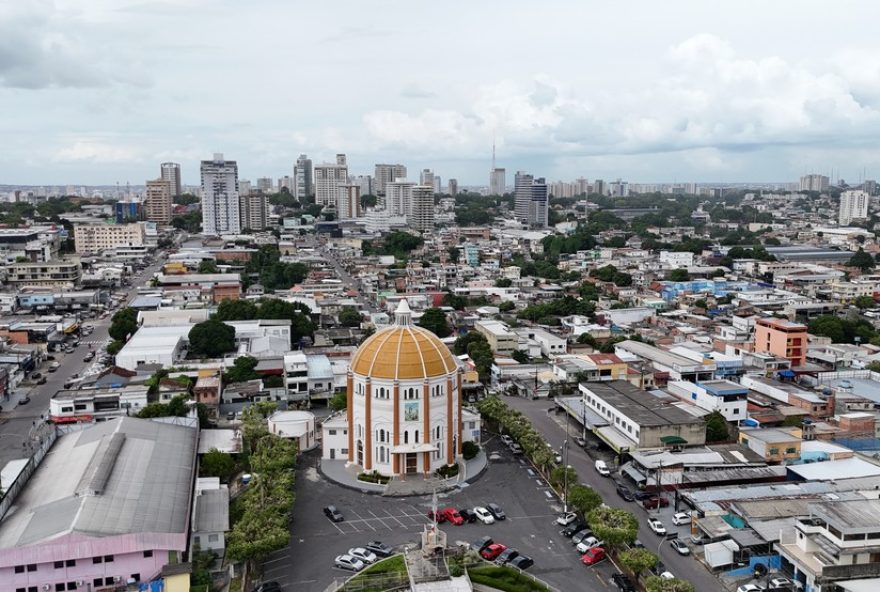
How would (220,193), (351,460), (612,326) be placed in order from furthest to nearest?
(220,193), (612,326), (351,460)

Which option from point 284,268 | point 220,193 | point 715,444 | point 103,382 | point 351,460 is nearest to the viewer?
point 351,460

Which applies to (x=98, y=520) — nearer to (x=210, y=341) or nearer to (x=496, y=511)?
(x=496, y=511)

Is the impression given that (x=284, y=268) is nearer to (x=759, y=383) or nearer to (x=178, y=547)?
(x=759, y=383)

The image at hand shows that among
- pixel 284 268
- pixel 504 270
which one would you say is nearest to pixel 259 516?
pixel 284 268

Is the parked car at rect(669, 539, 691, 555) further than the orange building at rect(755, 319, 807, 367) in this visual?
No

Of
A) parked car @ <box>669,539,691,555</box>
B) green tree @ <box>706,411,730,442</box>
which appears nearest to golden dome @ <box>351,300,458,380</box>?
parked car @ <box>669,539,691,555</box>

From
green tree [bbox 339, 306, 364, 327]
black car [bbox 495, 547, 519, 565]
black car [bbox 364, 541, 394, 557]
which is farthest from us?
green tree [bbox 339, 306, 364, 327]

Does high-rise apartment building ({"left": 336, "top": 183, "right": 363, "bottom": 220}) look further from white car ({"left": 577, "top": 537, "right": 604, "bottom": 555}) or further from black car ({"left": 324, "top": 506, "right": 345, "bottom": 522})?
white car ({"left": 577, "top": 537, "right": 604, "bottom": 555})
